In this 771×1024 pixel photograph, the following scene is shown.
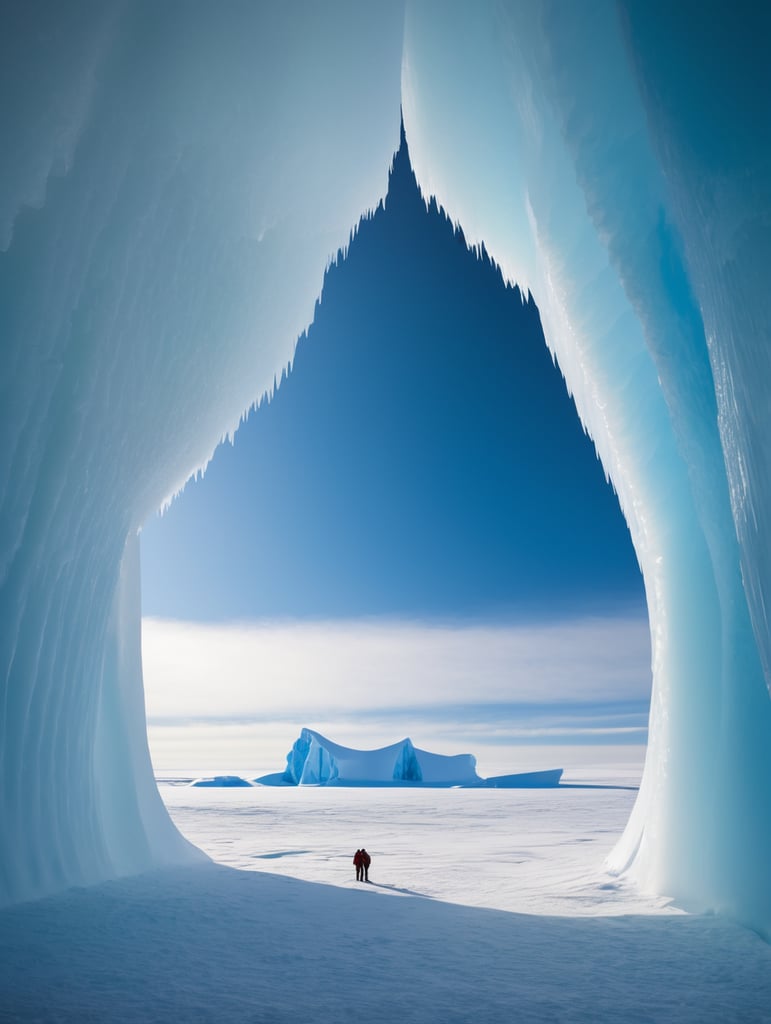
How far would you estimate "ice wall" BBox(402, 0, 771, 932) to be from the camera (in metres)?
5.16

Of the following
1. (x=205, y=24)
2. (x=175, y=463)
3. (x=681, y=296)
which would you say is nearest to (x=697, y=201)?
(x=681, y=296)

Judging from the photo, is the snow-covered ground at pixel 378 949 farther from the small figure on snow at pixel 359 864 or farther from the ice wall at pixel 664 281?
the ice wall at pixel 664 281

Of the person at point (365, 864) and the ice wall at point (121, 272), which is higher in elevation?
the ice wall at point (121, 272)

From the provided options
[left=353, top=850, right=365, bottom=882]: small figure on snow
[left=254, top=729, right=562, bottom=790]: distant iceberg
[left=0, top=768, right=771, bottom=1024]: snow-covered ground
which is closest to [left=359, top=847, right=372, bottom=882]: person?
[left=353, top=850, right=365, bottom=882]: small figure on snow

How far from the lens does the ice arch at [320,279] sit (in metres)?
5.57

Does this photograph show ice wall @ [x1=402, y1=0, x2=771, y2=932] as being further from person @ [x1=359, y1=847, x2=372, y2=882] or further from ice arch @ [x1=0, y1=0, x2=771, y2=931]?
person @ [x1=359, y1=847, x2=372, y2=882]

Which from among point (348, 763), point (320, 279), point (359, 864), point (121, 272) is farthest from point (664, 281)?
point (348, 763)

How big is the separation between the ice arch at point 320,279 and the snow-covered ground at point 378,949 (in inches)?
44.0

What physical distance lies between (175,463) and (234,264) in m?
3.20

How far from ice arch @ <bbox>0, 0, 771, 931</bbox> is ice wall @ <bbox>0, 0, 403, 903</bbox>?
3cm

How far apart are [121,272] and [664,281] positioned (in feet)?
18.1

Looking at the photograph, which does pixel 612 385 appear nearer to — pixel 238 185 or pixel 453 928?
pixel 238 185

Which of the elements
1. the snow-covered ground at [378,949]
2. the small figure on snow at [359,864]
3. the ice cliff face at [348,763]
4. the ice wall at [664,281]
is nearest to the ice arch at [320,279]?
the ice wall at [664,281]

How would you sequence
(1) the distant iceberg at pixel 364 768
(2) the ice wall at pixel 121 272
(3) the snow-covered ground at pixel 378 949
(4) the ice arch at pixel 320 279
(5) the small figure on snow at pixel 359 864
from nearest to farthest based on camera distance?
(3) the snow-covered ground at pixel 378 949
(4) the ice arch at pixel 320 279
(2) the ice wall at pixel 121 272
(5) the small figure on snow at pixel 359 864
(1) the distant iceberg at pixel 364 768
